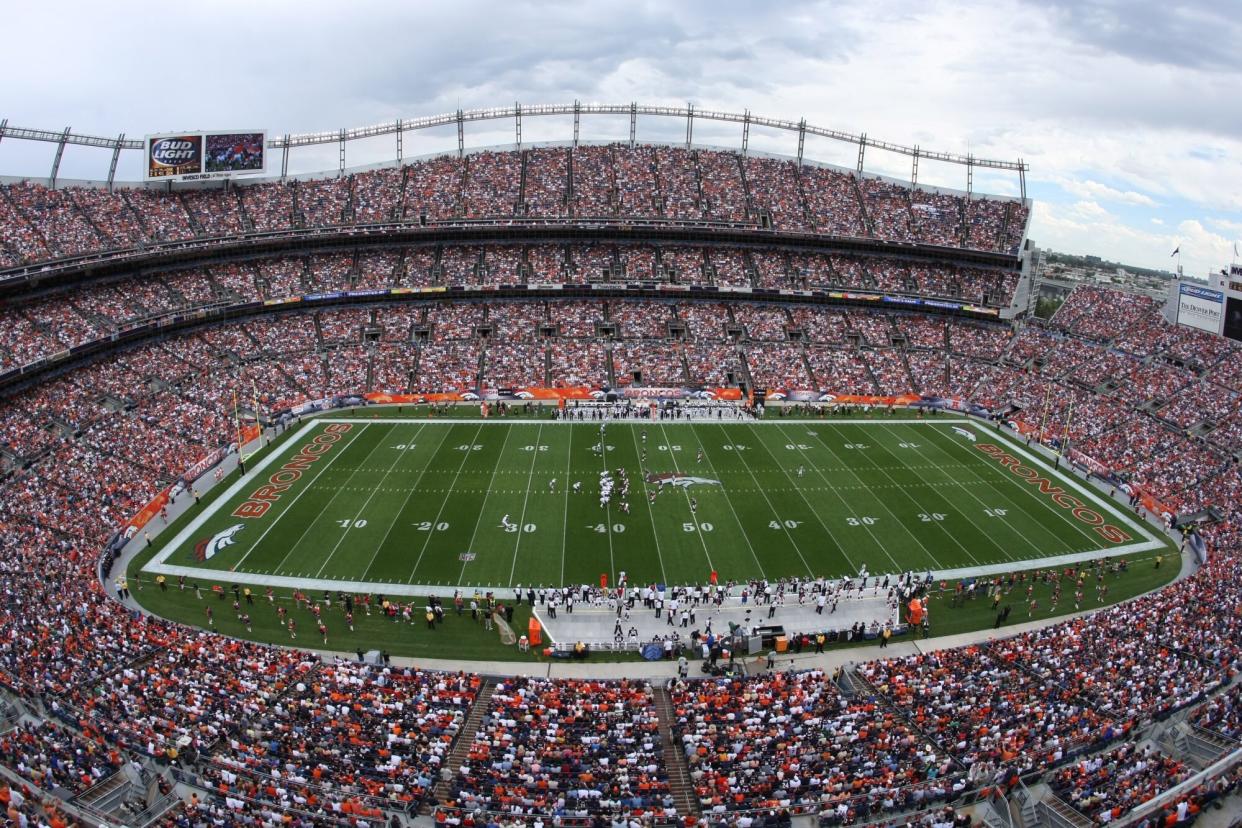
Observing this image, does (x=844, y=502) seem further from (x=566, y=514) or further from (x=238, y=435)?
(x=238, y=435)

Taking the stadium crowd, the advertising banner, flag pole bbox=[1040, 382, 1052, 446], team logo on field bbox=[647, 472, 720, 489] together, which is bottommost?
team logo on field bbox=[647, 472, 720, 489]

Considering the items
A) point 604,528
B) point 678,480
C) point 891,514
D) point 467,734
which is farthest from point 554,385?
point 467,734

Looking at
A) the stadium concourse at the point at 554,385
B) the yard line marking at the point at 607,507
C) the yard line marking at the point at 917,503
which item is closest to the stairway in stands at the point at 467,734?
the stadium concourse at the point at 554,385

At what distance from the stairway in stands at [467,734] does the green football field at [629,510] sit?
25.9 ft

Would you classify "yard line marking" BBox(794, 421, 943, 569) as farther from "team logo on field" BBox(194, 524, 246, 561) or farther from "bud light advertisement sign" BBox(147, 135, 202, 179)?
"bud light advertisement sign" BBox(147, 135, 202, 179)

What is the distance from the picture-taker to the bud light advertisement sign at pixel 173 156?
58.8 meters

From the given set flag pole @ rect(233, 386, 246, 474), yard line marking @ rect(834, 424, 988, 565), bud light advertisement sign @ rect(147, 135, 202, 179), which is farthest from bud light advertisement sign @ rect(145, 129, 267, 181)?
yard line marking @ rect(834, 424, 988, 565)

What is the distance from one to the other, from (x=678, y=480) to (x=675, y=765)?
847 inches

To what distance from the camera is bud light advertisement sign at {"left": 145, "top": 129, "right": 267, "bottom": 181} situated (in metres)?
59.1

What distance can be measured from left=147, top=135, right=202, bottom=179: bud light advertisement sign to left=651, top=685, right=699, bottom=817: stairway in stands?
182 ft

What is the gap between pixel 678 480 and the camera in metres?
40.7

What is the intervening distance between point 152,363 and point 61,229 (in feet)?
36.3

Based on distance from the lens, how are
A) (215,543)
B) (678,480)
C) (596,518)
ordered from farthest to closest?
(678,480), (596,518), (215,543)

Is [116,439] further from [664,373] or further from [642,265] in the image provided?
[642,265]
